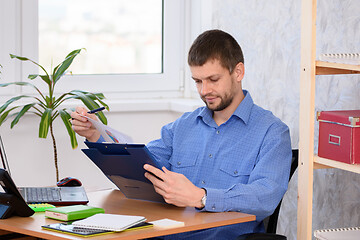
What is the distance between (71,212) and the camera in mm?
1875

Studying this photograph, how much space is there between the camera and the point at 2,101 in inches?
138

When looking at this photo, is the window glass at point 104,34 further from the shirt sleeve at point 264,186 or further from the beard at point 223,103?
the shirt sleeve at point 264,186

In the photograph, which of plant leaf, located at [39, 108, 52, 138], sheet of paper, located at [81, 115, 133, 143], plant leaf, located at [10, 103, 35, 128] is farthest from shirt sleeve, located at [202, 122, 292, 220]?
plant leaf, located at [10, 103, 35, 128]

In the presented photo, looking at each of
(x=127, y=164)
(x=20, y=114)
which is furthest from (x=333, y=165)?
(x=20, y=114)

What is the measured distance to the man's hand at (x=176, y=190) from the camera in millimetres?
1976

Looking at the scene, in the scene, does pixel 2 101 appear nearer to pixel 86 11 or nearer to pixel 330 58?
pixel 86 11

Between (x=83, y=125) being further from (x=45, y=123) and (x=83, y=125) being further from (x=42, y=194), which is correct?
(x=45, y=123)

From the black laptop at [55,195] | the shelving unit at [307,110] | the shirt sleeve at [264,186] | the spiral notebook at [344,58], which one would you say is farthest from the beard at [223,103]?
the black laptop at [55,195]

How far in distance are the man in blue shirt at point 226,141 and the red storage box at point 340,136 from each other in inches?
6.5

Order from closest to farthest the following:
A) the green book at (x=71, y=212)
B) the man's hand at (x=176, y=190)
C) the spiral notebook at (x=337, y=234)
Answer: the green book at (x=71, y=212) < the man's hand at (x=176, y=190) < the spiral notebook at (x=337, y=234)

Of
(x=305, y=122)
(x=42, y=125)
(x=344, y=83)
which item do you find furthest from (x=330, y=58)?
(x=42, y=125)

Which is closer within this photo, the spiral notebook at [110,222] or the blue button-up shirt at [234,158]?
the spiral notebook at [110,222]

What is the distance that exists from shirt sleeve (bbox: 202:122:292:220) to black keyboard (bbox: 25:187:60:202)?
545 mm

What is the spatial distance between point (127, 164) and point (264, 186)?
1.51 ft
